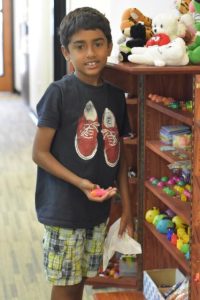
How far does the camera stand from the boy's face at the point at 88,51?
5.08ft

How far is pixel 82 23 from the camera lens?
1538 millimetres

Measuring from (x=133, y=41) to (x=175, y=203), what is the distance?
2.07ft

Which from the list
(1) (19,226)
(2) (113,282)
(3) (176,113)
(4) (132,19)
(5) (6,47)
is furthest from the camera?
(5) (6,47)

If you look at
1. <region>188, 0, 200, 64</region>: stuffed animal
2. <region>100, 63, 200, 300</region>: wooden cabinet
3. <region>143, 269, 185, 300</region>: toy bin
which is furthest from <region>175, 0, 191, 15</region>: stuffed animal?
<region>143, 269, 185, 300</region>: toy bin

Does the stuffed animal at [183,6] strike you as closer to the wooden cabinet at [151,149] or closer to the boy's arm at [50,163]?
the wooden cabinet at [151,149]

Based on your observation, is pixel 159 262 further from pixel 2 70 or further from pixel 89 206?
pixel 2 70

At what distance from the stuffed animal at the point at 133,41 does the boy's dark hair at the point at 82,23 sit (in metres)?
0.34

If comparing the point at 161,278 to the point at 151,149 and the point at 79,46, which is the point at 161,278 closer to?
the point at 151,149

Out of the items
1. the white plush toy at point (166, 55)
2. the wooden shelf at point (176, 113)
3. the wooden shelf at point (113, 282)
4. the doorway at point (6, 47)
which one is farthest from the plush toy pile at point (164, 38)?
the doorway at point (6, 47)

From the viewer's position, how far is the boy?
1546mm

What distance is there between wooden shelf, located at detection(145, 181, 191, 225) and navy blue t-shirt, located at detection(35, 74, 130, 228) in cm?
29

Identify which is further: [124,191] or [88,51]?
[124,191]

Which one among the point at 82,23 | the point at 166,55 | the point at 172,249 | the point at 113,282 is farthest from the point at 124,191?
the point at 113,282

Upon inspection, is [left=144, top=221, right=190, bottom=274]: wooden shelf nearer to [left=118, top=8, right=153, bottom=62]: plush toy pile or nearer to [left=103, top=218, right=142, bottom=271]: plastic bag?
[left=103, top=218, right=142, bottom=271]: plastic bag
